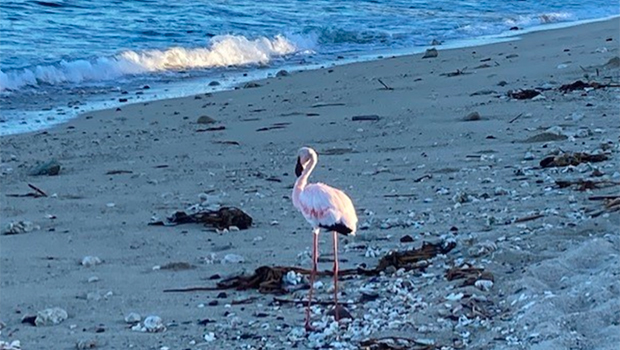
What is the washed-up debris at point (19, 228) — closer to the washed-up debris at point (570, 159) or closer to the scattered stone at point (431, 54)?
the washed-up debris at point (570, 159)

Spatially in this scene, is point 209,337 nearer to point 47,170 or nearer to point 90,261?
point 90,261

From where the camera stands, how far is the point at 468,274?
4551 mm

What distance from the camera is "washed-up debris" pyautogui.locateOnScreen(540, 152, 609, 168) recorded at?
650 cm

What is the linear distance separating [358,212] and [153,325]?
6.72 feet

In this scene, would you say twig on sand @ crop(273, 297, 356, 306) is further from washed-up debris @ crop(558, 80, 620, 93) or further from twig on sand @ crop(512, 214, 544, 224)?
washed-up debris @ crop(558, 80, 620, 93)

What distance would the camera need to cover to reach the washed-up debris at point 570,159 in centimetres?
650

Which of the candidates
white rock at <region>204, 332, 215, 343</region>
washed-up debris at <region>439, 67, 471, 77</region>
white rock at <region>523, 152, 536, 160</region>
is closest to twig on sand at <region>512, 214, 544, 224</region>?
white rock at <region>523, 152, 536, 160</region>

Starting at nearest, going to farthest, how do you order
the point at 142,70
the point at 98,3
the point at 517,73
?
1. the point at 517,73
2. the point at 142,70
3. the point at 98,3

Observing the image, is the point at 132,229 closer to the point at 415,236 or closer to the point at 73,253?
the point at 73,253

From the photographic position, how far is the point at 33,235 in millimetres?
5902

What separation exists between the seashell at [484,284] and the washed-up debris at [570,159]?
2.26 metres

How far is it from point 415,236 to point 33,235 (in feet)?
6.94

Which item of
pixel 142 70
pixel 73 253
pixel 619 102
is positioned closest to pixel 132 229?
pixel 73 253

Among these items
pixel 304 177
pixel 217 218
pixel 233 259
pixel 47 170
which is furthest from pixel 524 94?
pixel 304 177
